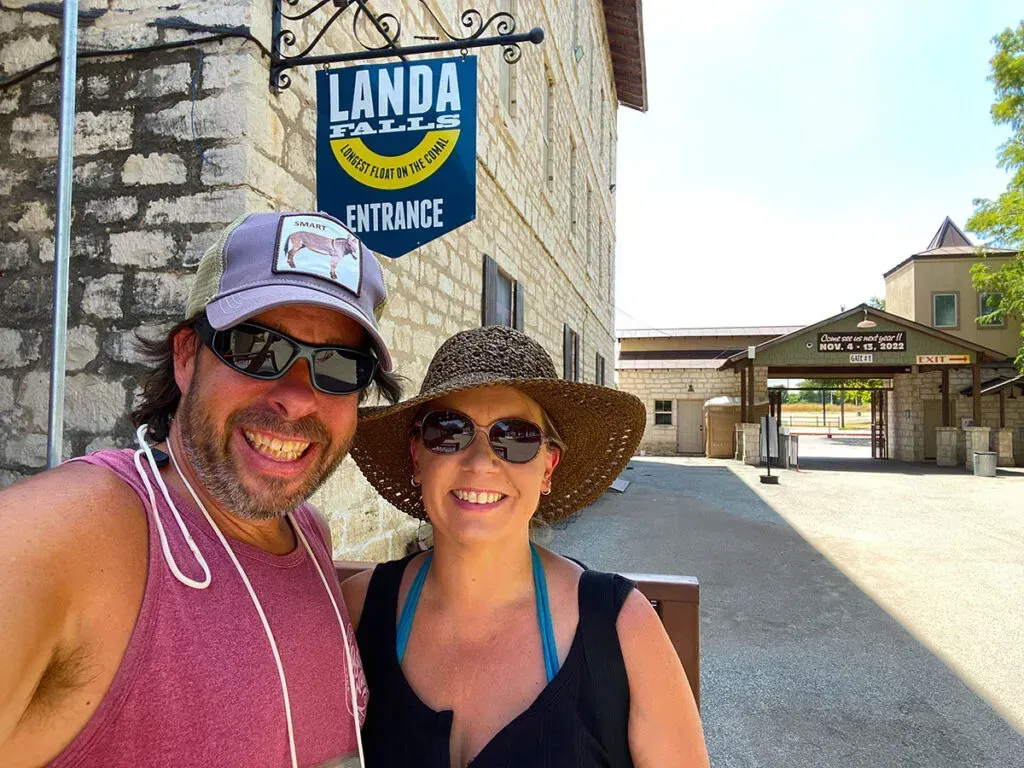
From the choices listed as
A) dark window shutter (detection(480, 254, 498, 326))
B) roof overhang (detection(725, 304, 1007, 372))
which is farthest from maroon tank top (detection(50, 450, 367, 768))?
roof overhang (detection(725, 304, 1007, 372))

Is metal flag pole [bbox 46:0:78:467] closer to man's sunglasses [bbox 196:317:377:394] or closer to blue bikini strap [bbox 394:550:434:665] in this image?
man's sunglasses [bbox 196:317:377:394]

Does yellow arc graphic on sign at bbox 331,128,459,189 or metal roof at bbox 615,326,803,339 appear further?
metal roof at bbox 615,326,803,339

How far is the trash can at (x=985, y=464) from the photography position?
16.2 meters

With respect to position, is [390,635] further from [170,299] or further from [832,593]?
[832,593]

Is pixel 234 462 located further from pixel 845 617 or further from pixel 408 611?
pixel 845 617

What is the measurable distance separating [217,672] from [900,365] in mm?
21183

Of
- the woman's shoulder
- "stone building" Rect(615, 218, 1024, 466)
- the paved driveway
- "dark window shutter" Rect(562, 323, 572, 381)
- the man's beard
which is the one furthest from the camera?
"stone building" Rect(615, 218, 1024, 466)

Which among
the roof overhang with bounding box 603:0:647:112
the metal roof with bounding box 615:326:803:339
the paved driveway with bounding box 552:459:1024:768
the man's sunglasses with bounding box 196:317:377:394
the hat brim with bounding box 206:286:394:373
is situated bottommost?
the paved driveway with bounding box 552:459:1024:768

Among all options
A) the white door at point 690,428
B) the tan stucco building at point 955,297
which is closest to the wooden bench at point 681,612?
the white door at point 690,428

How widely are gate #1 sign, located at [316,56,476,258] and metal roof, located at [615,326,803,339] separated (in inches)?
968

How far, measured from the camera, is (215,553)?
1065 mm

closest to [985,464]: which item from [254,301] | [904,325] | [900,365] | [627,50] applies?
[900,365]

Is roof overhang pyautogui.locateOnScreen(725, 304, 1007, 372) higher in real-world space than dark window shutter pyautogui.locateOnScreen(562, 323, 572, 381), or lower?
higher

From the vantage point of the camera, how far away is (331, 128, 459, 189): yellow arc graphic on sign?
9.24 ft
